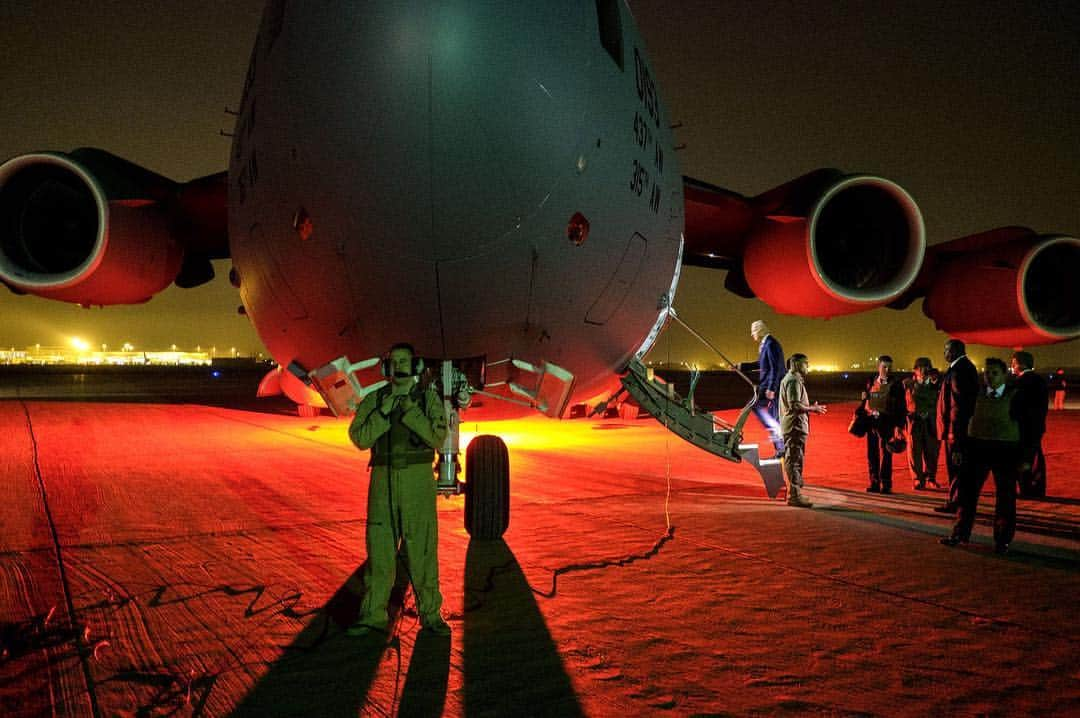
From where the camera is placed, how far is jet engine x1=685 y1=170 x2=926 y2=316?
20.6 feet

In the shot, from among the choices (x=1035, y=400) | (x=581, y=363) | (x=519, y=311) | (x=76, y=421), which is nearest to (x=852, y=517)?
(x=1035, y=400)

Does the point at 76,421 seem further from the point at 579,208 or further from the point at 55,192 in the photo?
the point at 579,208

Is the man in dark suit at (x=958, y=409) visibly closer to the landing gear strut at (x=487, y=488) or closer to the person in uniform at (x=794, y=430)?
the person in uniform at (x=794, y=430)

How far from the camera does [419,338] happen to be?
398 cm

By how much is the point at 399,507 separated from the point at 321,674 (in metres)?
0.81

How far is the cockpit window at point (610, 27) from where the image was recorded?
4090mm

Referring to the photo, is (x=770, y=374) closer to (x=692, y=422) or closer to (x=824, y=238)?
(x=692, y=422)

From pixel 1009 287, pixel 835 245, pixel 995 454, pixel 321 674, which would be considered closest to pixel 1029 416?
pixel 995 454

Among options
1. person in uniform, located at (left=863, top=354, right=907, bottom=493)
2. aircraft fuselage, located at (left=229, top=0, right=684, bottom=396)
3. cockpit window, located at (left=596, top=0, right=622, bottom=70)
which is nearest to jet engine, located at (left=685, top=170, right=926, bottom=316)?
person in uniform, located at (left=863, top=354, right=907, bottom=493)

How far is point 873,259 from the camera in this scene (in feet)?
22.1

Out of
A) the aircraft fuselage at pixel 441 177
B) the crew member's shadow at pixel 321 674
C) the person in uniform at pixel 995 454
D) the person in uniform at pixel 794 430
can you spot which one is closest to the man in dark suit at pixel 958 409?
the person in uniform at pixel 995 454

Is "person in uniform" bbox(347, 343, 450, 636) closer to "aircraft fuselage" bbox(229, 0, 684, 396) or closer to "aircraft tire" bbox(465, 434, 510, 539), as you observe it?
"aircraft fuselage" bbox(229, 0, 684, 396)

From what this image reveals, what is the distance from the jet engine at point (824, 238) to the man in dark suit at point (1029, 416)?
1.34m

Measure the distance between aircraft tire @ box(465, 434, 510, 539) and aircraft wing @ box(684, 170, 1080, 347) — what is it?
3288mm
